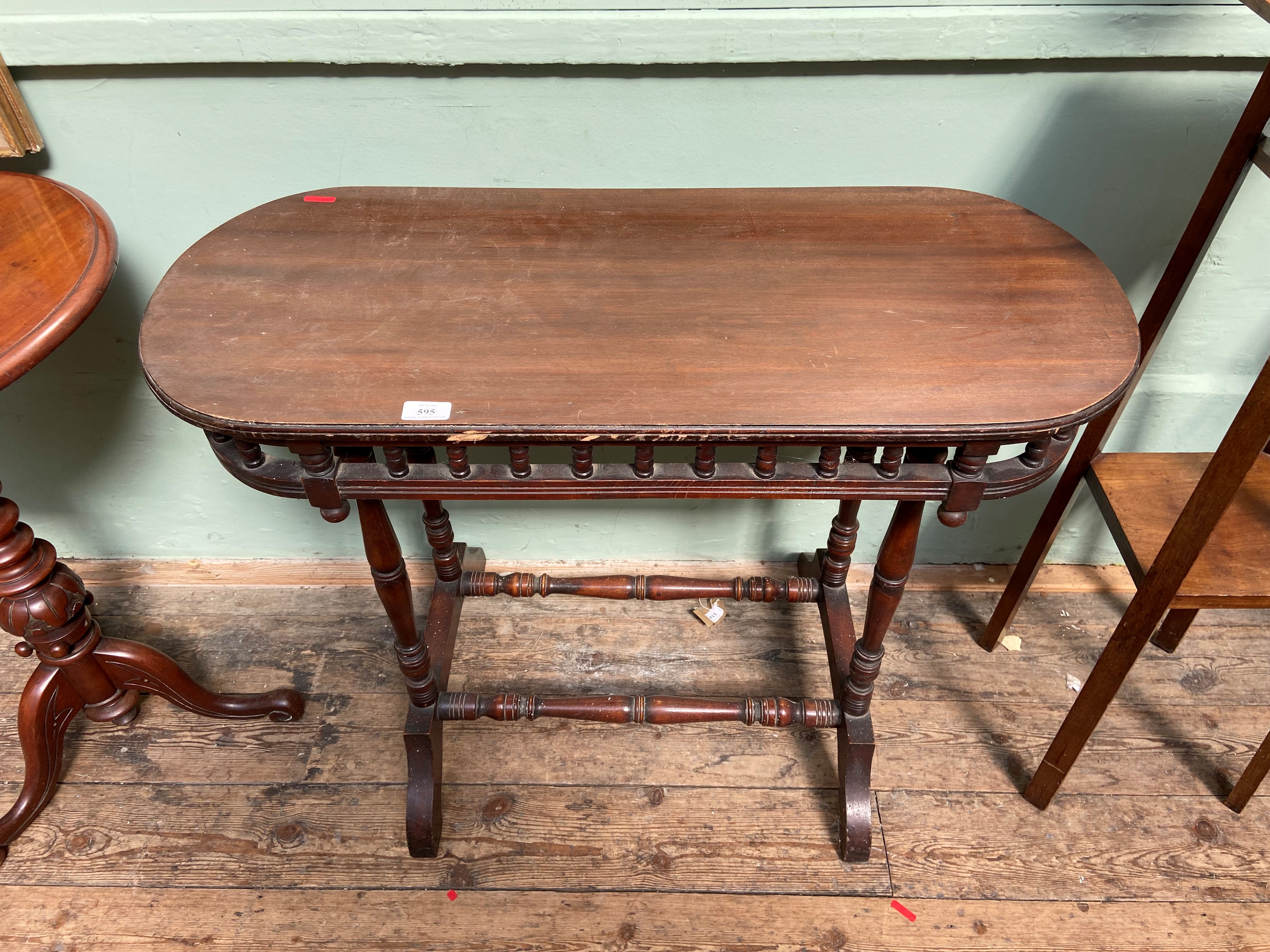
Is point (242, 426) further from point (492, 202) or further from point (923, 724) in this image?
point (923, 724)

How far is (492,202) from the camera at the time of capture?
1.48m

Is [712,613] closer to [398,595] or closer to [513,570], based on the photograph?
[513,570]

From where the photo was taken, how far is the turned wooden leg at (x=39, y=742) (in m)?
1.72

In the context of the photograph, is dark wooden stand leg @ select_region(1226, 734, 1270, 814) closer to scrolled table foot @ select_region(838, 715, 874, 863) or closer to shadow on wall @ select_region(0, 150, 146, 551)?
scrolled table foot @ select_region(838, 715, 874, 863)

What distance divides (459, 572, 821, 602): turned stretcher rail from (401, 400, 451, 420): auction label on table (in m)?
0.88

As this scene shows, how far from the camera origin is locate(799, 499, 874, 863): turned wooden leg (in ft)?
5.57

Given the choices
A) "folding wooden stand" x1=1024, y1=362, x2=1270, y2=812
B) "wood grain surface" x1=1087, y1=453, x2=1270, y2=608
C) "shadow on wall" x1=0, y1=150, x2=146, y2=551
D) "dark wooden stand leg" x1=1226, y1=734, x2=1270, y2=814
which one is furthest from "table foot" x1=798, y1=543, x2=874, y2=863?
"shadow on wall" x1=0, y1=150, x2=146, y2=551

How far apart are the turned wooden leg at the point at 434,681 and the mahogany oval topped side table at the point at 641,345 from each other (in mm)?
280

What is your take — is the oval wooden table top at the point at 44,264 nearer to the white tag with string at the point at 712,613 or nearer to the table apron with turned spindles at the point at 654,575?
the table apron with turned spindles at the point at 654,575

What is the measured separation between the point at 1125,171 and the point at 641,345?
3.68 feet

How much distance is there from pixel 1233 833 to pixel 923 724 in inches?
25.0

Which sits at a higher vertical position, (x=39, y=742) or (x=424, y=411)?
(x=424, y=411)

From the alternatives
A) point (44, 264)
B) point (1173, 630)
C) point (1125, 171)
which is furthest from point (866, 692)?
point (44, 264)

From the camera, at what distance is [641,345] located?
1189 millimetres
